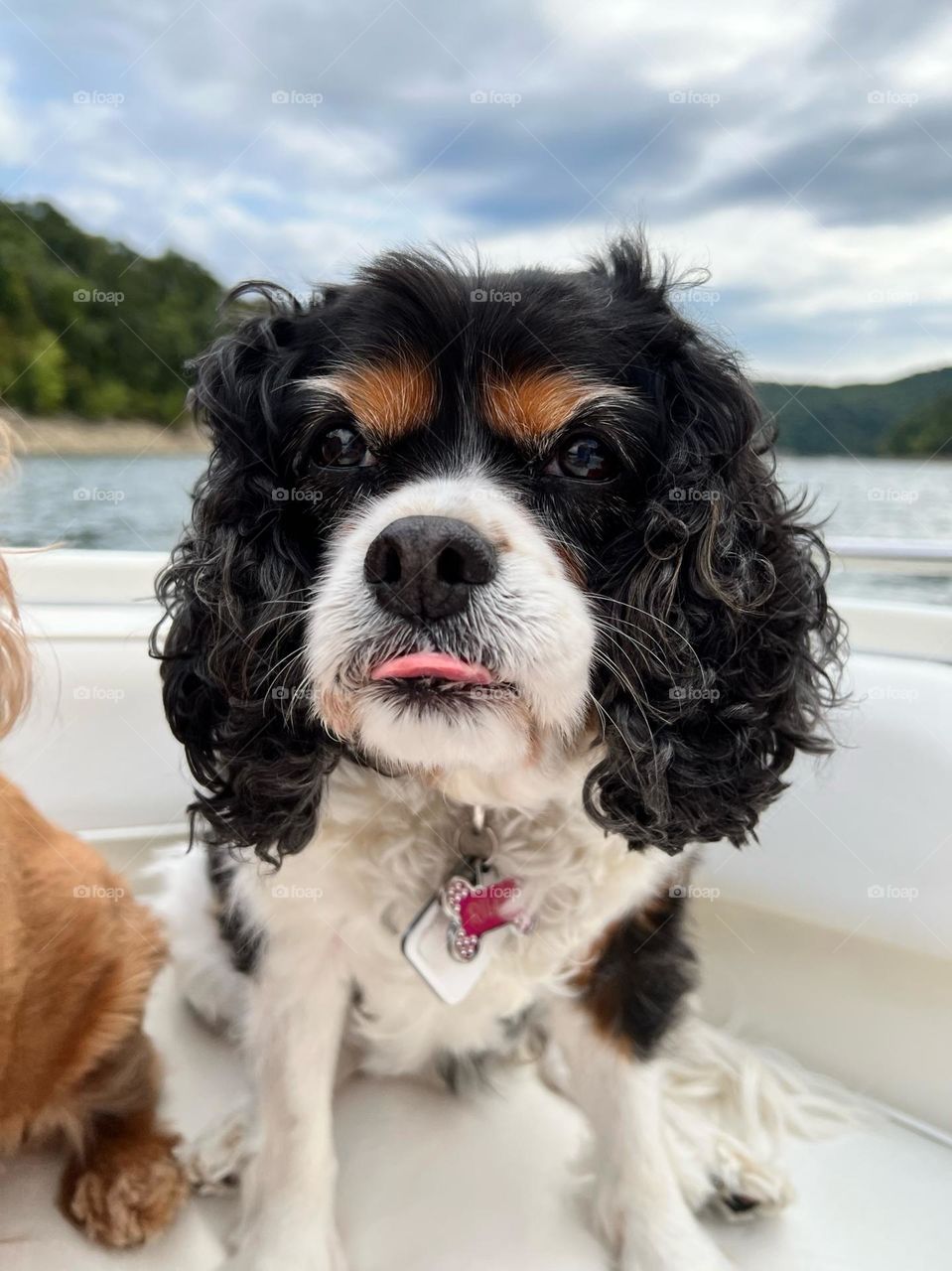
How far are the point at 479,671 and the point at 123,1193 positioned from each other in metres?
0.76

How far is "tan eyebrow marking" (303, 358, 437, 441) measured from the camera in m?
0.94

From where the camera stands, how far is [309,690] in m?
0.93

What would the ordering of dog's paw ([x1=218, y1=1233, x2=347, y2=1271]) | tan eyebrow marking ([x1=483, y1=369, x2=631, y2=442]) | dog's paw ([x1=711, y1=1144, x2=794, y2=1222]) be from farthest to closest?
dog's paw ([x1=711, y1=1144, x2=794, y2=1222])
dog's paw ([x1=218, y1=1233, x2=347, y2=1271])
tan eyebrow marking ([x1=483, y1=369, x2=631, y2=442])

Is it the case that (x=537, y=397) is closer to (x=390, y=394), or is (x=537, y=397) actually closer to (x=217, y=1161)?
(x=390, y=394)

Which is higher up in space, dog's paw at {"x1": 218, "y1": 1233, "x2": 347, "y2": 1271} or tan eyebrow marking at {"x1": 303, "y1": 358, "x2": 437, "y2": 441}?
tan eyebrow marking at {"x1": 303, "y1": 358, "x2": 437, "y2": 441}

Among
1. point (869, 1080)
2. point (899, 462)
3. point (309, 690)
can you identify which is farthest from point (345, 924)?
point (899, 462)

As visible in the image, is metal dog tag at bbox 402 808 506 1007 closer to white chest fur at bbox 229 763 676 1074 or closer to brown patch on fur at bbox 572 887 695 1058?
white chest fur at bbox 229 763 676 1074

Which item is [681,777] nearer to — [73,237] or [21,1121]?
[21,1121]
